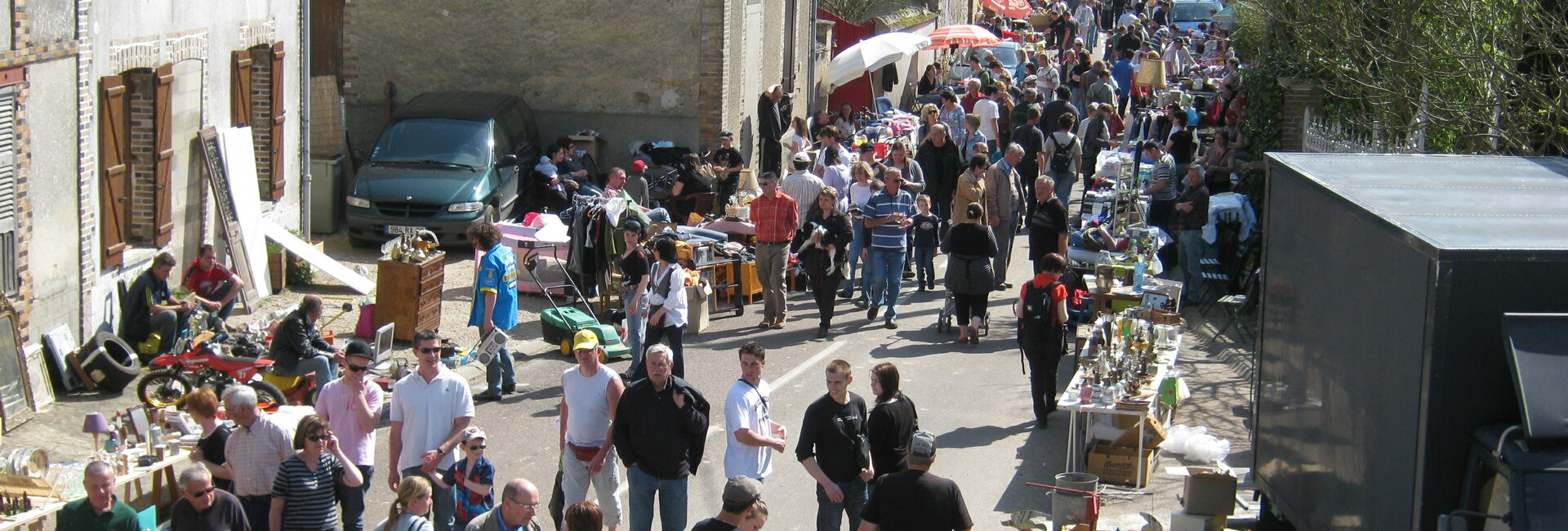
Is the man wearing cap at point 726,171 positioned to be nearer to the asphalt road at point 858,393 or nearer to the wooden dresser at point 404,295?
the asphalt road at point 858,393

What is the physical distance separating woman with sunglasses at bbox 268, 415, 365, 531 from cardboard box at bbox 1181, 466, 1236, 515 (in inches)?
177

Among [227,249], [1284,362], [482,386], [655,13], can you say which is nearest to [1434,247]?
[1284,362]

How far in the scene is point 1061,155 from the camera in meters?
17.9

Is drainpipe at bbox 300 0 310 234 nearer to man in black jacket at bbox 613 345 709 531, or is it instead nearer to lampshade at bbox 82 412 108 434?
lampshade at bbox 82 412 108 434

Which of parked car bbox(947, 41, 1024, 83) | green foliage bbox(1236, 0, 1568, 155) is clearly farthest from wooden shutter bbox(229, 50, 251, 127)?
parked car bbox(947, 41, 1024, 83)

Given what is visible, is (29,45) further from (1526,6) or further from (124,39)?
(1526,6)

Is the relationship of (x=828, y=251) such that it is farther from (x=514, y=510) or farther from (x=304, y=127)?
(x=514, y=510)

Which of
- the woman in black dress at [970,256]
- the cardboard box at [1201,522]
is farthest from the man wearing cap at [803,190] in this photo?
the cardboard box at [1201,522]

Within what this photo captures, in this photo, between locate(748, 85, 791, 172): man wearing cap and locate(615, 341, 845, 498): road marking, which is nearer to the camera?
locate(615, 341, 845, 498): road marking

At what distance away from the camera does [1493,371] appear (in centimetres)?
486

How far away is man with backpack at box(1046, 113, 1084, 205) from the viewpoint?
58.7 feet

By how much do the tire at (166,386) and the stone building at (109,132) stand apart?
969 millimetres

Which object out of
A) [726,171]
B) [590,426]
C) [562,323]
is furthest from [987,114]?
[590,426]

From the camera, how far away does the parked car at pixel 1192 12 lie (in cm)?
4450
